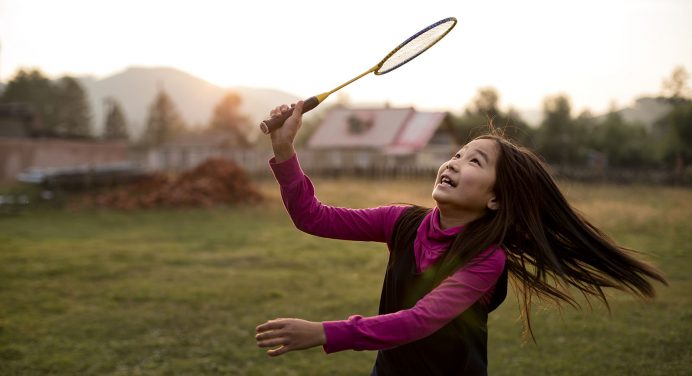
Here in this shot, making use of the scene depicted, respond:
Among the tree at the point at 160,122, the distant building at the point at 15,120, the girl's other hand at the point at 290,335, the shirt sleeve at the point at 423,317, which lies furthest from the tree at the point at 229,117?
the girl's other hand at the point at 290,335

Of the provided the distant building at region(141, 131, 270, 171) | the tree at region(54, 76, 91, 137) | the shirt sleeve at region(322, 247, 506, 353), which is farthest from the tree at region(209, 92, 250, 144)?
the shirt sleeve at region(322, 247, 506, 353)

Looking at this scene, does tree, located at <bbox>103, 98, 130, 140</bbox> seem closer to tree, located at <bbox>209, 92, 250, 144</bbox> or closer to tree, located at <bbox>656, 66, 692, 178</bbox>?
tree, located at <bbox>209, 92, 250, 144</bbox>

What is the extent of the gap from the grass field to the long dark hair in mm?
1312

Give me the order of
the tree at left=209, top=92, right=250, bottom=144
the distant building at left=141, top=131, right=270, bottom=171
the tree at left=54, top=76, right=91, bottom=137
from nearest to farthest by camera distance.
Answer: the distant building at left=141, top=131, right=270, bottom=171 → the tree at left=54, top=76, right=91, bottom=137 → the tree at left=209, top=92, right=250, bottom=144

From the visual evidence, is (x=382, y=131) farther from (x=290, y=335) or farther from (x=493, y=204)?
(x=290, y=335)

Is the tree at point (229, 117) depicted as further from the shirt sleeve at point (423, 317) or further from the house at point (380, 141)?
the shirt sleeve at point (423, 317)

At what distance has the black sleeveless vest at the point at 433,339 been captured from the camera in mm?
2580

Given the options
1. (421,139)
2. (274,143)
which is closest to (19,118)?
(421,139)

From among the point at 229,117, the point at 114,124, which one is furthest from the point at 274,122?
the point at 229,117

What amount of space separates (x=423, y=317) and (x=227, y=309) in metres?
5.31

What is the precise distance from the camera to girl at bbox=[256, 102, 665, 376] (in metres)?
2.51

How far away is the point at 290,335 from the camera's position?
6.48 ft

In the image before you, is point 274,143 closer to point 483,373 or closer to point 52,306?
point 483,373

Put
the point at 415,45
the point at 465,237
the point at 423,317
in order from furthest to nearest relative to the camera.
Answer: the point at 415,45
the point at 465,237
the point at 423,317
